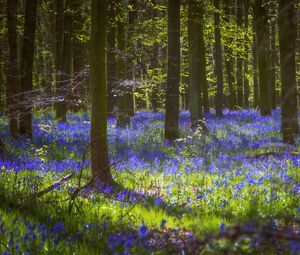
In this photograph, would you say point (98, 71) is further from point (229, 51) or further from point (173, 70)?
point (229, 51)

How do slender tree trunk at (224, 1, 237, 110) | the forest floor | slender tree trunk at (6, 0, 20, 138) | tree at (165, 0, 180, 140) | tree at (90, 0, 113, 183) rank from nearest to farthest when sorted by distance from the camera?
the forest floor, tree at (90, 0, 113, 183), slender tree trunk at (6, 0, 20, 138), tree at (165, 0, 180, 140), slender tree trunk at (224, 1, 237, 110)

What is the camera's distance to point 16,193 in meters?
6.38

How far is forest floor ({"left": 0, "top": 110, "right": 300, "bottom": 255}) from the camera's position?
11.3ft

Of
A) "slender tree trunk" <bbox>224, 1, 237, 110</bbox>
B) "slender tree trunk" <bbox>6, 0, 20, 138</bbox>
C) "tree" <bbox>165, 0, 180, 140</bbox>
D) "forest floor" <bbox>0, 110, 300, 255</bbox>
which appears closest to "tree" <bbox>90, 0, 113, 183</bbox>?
"forest floor" <bbox>0, 110, 300, 255</bbox>

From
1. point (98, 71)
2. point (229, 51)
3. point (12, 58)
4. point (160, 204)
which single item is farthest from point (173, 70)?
point (229, 51)

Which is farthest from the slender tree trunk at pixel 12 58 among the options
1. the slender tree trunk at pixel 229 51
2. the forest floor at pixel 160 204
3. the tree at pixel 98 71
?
the slender tree trunk at pixel 229 51

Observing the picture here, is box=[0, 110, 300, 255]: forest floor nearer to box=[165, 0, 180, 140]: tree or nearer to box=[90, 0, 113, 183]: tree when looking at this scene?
box=[90, 0, 113, 183]: tree

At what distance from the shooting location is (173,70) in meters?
14.2

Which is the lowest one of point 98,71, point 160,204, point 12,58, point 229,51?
point 160,204

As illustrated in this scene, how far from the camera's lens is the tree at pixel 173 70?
14.0 m

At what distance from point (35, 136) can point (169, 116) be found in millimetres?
4653

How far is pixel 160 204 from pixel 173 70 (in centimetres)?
853

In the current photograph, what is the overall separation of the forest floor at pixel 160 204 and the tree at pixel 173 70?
1906 millimetres

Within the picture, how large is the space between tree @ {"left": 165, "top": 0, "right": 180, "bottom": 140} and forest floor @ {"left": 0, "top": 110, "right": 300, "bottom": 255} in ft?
6.25
